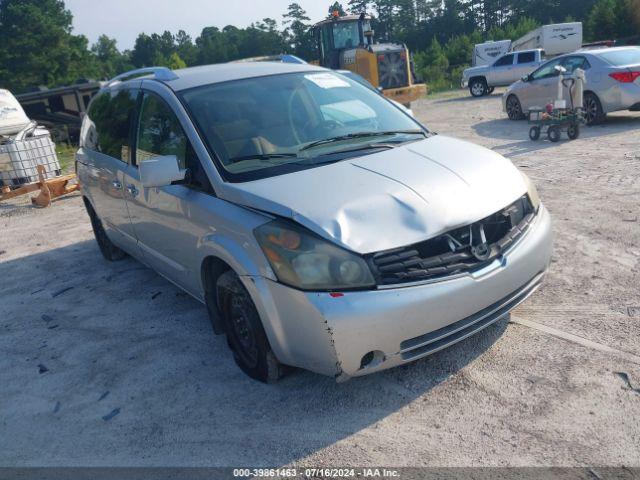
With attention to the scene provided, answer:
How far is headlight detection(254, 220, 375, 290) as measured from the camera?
297 centimetres

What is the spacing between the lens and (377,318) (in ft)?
9.52

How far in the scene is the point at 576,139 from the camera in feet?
35.1

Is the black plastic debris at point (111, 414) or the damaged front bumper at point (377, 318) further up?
the damaged front bumper at point (377, 318)

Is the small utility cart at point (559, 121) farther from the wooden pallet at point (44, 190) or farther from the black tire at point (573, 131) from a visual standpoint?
the wooden pallet at point (44, 190)

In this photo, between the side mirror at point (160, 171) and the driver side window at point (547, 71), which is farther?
the driver side window at point (547, 71)

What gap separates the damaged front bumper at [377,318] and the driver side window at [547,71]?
11.5 m

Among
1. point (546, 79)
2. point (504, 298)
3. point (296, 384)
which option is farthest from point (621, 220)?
point (546, 79)

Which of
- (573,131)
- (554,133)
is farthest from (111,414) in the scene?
(573,131)

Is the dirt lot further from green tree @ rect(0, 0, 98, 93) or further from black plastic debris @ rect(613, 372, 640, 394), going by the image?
green tree @ rect(0, 0, 98, 93)

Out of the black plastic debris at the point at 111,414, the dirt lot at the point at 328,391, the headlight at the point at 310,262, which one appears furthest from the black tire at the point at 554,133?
the black plastic debris at the point at 111,414

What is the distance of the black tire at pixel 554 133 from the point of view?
10523 millimetres

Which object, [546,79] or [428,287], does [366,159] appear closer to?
[428,287]

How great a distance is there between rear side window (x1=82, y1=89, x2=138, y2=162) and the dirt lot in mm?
1337

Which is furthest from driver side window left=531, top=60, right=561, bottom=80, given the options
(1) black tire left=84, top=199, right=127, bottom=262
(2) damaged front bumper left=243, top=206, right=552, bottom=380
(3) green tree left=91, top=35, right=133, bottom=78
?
(3) green tree left=91, top=35, right=133, bottom=78
